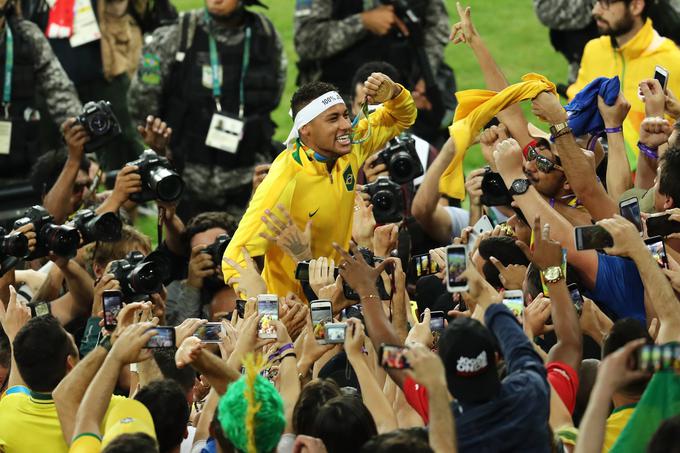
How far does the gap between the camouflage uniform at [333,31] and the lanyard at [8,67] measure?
92.1 inches

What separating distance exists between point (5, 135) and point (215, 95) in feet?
5.45

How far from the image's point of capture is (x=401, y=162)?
845 cm

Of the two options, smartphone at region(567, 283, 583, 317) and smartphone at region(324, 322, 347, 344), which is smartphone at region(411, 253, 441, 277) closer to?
smartphone at region(567, 283, 583, 317)

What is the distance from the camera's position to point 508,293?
230 inches

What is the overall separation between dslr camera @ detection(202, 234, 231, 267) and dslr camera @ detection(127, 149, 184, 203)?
35 centimetres

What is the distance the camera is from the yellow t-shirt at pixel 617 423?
203 inches

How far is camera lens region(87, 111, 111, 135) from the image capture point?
8750mm

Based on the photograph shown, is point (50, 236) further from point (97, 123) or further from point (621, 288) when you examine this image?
point (621, 288)

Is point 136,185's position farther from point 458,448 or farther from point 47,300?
point 458,448

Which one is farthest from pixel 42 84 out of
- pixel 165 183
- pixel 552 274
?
pixel 552 274

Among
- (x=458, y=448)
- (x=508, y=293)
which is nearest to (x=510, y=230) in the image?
(x=508, y=293)

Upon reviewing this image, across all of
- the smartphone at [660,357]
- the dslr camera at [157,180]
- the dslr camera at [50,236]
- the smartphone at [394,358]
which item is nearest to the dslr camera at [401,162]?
the dslr camera at [157,180]

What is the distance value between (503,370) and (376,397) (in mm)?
509

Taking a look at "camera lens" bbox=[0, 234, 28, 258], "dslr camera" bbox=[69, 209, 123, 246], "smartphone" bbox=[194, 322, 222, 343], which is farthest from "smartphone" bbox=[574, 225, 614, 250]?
"camera lens" bbox=[0, 234, 28, 258]
